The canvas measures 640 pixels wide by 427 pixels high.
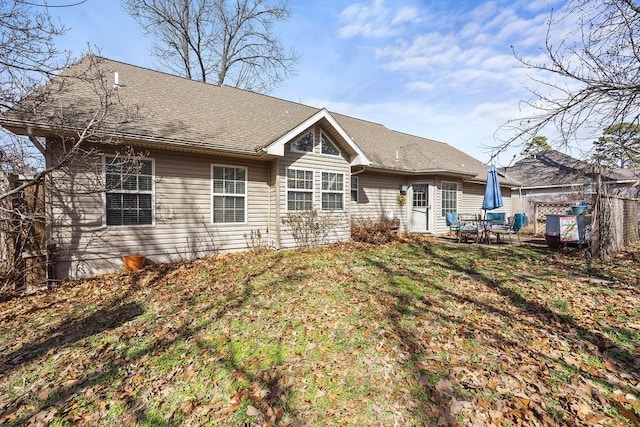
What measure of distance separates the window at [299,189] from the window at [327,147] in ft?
3.44

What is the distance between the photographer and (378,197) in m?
13.0

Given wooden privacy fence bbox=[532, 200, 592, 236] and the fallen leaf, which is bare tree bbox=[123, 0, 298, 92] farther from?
the fallen leaf

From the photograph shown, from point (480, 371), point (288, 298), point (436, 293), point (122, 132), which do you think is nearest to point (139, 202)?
point (122, 132)

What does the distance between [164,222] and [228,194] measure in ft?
6.32

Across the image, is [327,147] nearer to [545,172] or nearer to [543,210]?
[543,210]

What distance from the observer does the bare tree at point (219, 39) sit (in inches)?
720

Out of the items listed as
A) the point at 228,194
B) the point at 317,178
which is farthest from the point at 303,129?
the point at 228,194

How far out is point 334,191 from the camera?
10312 mm

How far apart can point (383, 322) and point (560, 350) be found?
2081 millimetres

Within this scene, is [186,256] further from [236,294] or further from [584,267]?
[584,267]

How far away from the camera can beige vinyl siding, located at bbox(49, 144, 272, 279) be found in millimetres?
6629

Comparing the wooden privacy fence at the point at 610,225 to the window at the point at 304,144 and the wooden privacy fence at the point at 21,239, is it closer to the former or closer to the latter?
the window at the point at 304,144

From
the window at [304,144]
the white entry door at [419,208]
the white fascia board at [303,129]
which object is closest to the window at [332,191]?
the white fascia board at [303,129]

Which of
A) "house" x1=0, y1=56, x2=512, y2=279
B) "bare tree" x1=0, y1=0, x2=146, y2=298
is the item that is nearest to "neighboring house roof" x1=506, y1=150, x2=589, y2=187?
"house" x1=0, y1=56, x2=512, y2=279
